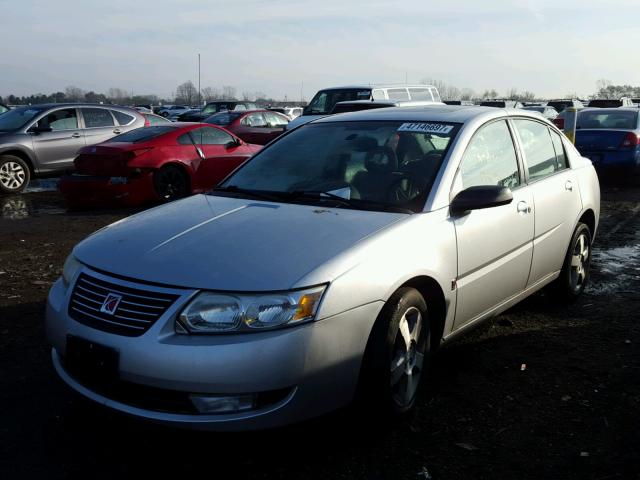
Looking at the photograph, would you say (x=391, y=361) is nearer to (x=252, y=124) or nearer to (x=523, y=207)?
(x=523, y=207)

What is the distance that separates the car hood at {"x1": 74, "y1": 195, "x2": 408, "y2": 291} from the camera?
118 inches

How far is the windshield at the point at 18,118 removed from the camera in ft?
40.3

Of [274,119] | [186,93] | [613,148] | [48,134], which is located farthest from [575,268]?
[186,93]

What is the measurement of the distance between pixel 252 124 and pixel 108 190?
29.6ft

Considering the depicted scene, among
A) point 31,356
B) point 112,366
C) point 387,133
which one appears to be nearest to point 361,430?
point 112,366

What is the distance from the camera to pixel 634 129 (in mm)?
12914

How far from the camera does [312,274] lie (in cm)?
297

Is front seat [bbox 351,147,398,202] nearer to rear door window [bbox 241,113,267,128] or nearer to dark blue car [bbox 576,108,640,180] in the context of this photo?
dark blue car [bbox 576,108,640,180]

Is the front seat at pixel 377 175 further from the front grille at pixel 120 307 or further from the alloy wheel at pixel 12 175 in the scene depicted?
the alloy wheel at pixel 12 175

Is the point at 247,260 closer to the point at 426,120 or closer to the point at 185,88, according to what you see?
the point at 426,120

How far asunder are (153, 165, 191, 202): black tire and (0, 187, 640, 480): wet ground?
5029 millimetres

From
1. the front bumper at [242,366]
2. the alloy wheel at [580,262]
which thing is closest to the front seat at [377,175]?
the front bumper at [242,366]

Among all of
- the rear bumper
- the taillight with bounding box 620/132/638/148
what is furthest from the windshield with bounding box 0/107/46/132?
the taillight with bounding box 620/132/638/148

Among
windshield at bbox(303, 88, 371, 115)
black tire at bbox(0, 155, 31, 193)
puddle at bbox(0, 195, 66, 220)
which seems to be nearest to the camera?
puddle at bbox(0, 195, 66, 220)
